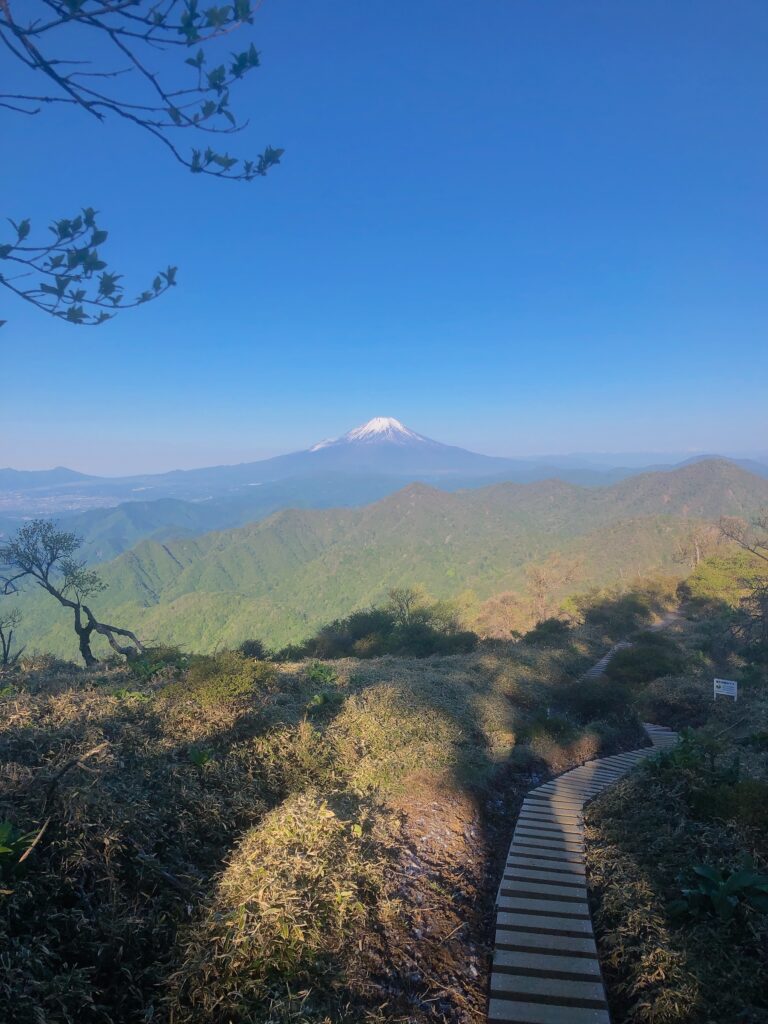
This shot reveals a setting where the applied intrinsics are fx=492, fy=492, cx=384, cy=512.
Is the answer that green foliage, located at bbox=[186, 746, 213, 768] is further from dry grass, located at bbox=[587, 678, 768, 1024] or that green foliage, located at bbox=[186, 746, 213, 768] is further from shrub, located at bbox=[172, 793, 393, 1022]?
dry grass, located at bbox=[587, 678, 768, 1024]

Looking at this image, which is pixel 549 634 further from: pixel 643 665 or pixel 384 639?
pixel 643 665

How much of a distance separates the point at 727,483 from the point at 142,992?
189987 millimetres

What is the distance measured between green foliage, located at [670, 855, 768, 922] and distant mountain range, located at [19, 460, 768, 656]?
253ft

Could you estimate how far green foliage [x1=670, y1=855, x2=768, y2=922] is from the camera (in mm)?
4184

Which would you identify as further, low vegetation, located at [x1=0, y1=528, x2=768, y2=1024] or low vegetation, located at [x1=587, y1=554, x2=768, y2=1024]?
low vegetation, located at [x1=587, y1=554, x2=768, y2=1024]

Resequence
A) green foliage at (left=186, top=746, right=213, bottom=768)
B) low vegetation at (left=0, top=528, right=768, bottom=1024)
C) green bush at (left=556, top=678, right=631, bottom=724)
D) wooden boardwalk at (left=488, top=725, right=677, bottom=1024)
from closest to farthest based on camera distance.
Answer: low vegetation at (left=0, top=528, right=768, bottom=1024), wooden boardwalk at (left=488, top=725, right=677, bottom=1024), green foliage at (left=186, top=746, right=213, bottom=768), green bush at (left=556, top=678, right=631, bottom=724)

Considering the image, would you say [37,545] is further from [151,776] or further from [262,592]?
[262,592]

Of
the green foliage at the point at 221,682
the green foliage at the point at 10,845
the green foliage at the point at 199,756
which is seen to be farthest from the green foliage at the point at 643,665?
the green foliage at the point at 10,845

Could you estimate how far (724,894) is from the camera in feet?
13.9

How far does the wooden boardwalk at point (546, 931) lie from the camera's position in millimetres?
3779

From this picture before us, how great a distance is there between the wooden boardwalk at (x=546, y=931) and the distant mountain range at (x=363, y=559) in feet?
249

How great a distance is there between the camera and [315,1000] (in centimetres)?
331

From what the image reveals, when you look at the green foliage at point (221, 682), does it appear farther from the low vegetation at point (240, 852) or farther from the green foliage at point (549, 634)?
the green foliage at point (549, 634)

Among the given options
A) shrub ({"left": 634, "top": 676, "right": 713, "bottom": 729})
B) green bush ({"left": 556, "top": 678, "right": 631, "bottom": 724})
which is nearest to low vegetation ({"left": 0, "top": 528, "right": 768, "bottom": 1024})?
shrub ({"left": 634, "top": 676, "right": 713, "bottom": 729})
